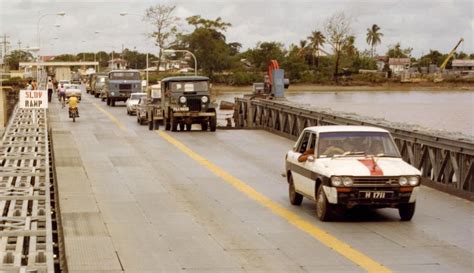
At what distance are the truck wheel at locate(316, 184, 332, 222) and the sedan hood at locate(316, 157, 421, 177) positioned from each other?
40cm

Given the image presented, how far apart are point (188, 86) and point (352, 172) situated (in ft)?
84.8

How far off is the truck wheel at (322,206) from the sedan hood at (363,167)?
40 centimetres

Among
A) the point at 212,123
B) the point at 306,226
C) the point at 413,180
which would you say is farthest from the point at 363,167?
the point at 212,123

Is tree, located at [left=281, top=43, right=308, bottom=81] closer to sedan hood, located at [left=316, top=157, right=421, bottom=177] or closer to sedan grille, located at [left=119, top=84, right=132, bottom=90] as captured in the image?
sedan grille, located at [left=119, top=84, right=132, bottom=90]

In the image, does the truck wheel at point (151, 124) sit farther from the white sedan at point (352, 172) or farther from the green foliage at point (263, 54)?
the green foliage at point (263, 54)

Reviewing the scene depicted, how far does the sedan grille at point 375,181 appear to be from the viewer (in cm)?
1482

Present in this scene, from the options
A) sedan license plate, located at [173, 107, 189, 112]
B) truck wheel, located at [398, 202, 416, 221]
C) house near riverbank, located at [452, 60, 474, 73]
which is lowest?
house near riverbank, located at [452, 60, 474, 73]

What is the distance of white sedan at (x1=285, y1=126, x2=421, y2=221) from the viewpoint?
14.8m

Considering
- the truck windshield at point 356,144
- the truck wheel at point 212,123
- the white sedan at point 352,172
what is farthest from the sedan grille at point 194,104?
the truck windshield at point 356,144

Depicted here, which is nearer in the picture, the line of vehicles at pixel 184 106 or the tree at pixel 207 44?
the line of vehicles at pixel 184 106

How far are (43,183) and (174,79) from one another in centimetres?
2016

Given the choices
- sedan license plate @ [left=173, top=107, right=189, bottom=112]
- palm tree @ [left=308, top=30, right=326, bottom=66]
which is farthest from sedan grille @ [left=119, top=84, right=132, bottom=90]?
palm tree @ [left=308, top=30, right=326, bottom=66]

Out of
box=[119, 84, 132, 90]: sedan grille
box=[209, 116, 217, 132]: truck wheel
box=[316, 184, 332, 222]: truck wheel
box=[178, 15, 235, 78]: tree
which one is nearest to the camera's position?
box=[316, 184, 332, 222]: truck wheel

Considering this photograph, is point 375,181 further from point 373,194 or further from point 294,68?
point 294,68
